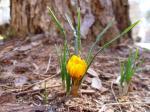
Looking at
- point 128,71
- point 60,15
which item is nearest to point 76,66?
point 128,71

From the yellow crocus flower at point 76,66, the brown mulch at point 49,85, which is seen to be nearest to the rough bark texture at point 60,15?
the brown mulch at point 49,85

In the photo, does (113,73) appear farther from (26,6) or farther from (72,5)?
(26,6)

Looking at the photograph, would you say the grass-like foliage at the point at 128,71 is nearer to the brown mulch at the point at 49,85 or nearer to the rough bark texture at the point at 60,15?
the brown mulch at the point at 49,85

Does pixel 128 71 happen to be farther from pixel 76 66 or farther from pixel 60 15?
pixel 60 15

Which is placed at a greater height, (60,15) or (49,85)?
(60,15)

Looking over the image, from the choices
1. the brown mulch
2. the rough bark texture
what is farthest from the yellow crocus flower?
the rough bark texture

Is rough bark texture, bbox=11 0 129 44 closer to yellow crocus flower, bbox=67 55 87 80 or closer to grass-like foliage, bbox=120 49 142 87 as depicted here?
grass-like foliage, bbox=120 49 142 87

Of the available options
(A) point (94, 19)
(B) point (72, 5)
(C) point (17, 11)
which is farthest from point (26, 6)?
(A) point (94, 19)
